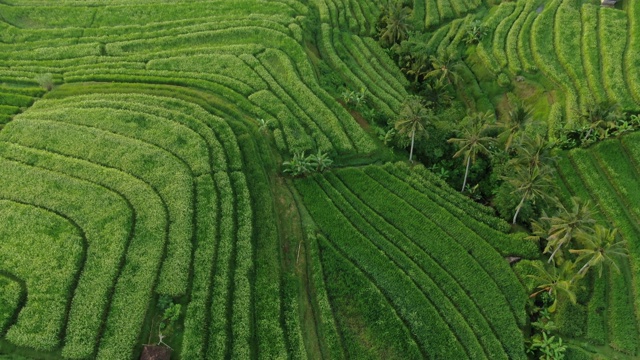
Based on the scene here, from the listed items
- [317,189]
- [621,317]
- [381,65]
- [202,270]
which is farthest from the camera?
[381,65]

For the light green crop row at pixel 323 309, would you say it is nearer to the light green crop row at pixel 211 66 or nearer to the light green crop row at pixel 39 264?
the light green crop row at pixel 39 264

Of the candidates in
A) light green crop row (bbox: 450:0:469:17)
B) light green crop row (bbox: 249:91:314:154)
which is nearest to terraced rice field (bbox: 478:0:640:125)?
light green crop row (bbox: 450:0:469:17)

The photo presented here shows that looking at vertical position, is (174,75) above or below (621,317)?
above

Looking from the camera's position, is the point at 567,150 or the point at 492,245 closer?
the point at 492,245

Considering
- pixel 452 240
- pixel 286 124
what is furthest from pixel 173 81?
pixel 452 240

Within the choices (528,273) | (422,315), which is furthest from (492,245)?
(422,315)

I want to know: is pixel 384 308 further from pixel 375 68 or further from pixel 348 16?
pixel 348 16

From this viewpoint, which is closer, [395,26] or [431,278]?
[431,278]

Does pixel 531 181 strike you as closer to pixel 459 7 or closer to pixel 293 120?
pixel 293 120
